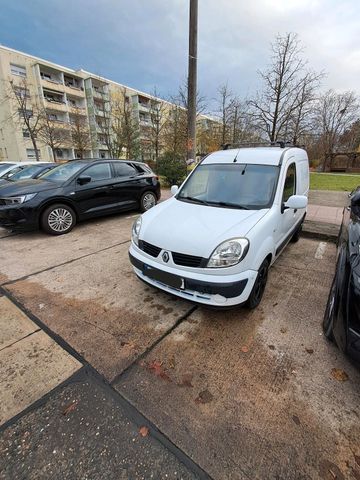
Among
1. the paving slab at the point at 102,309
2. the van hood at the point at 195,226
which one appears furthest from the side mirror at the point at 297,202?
the paving slab at the point at 102,309

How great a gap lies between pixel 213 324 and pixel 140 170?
5569 mm

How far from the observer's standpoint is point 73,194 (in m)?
5.45

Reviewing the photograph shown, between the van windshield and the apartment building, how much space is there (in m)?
23.9

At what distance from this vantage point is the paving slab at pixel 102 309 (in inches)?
89.9

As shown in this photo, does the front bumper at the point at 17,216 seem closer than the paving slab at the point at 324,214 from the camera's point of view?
Yes

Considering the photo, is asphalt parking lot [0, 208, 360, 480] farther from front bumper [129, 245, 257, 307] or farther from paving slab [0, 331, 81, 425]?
front bumper [129, 245, 257, 307]

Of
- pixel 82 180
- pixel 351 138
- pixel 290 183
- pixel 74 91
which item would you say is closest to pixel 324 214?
pixel 290 183

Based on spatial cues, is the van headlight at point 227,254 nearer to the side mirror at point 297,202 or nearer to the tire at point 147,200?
the side mirror at point 297,202

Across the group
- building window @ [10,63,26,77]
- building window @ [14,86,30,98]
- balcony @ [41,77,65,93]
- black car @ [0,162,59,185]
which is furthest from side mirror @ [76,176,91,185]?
balcony @ [41,77,65,93]

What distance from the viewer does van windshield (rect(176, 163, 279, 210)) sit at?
3029 mm

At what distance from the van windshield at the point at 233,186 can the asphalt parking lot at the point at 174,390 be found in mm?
1312

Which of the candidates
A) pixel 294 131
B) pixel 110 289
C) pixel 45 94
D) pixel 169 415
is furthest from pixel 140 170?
pixel 45 94

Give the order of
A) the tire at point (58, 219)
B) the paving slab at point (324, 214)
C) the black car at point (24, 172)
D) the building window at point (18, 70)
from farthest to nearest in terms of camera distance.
Answer: the building window at point (18, 70) → the black car at point (24, 172) → the paving slab at point (324, 214) → the tire at point (58, 219)

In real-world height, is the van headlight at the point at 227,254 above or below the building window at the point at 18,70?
below
